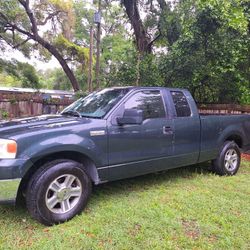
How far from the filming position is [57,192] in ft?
11.5

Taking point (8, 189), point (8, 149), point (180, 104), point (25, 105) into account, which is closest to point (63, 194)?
point (8, 189)

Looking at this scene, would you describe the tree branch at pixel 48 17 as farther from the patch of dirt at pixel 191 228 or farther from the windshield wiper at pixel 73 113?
the patch of dirt at pixel 191 228

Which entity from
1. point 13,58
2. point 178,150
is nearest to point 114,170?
point 178,150

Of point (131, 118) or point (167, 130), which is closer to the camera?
point (131, 118)

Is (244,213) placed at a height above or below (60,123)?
below

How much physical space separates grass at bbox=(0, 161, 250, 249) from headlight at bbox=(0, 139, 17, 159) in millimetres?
873

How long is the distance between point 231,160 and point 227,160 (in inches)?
5.4

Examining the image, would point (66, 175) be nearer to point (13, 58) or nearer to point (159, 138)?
point (159, 138)

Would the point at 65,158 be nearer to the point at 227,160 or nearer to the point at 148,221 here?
the point at 148,221

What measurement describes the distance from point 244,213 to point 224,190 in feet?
3.03

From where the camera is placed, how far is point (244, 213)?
3936 millimetres

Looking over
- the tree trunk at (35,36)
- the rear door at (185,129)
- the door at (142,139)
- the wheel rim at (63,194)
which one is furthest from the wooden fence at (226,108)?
the tree trunk at (35,36)

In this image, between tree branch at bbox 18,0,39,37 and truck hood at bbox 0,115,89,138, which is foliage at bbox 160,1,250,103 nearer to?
truck hood at bbox 0,115,89,138

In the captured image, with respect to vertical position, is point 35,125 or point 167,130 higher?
point 35,125
